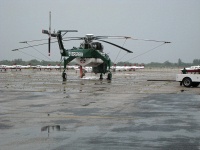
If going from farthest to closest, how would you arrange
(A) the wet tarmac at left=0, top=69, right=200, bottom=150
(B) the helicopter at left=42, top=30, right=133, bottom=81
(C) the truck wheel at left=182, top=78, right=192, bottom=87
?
1. (B) the helicopter at left=42, top=30, right=133, bottom=81
2. (C) the truck wheel at left=182, top=78, right=192, bottom=87
3. (A) the wet tarmac at left=0, top=69, right=200, bottom=150

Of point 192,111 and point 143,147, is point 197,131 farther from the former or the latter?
point 192,111

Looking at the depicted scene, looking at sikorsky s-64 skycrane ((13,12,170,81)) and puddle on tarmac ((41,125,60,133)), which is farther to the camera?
sikorsky s-64 skycrane ((13,12,170,81))

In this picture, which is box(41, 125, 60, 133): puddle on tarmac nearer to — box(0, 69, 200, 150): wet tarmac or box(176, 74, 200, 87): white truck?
box(0, 69, 200, 150): wet tarmac

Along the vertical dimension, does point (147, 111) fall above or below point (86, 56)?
below

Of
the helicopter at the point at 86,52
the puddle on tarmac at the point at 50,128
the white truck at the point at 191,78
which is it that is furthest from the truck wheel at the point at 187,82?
the puddle on tarmac at the point at 50,128

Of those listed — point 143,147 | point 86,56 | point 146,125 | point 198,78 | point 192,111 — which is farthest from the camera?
point 86,56

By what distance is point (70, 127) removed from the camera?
9.61m

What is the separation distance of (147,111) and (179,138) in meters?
4.71

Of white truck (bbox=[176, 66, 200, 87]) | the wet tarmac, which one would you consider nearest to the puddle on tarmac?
the wet tarmac

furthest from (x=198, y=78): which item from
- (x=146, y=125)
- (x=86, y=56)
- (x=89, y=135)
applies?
(x=89, y=135)

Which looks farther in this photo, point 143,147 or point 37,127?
point 37,127

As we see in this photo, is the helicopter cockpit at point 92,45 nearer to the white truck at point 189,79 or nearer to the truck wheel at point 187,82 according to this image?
the white truck at point 189,79

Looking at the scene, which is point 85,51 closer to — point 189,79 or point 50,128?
point 189,79

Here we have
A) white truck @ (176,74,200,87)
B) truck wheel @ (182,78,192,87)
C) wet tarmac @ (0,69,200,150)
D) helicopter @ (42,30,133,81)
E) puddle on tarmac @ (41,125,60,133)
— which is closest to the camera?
wet tarmac @ (0,69,200,150)
